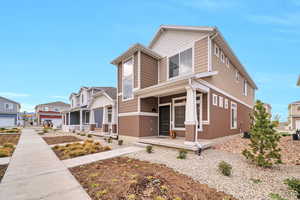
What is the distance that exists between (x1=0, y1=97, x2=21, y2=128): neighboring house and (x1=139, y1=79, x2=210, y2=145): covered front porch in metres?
39.7

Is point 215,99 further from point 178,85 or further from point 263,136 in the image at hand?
point 263,136

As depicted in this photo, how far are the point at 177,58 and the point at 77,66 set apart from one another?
2414 centimetres

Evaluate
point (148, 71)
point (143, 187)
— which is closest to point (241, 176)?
point (143, 187)

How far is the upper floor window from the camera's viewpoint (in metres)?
9.20

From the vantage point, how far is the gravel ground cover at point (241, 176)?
320 centimetres

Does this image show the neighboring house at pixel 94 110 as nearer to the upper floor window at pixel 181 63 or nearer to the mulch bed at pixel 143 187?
the upper floor window at pixel 181 63

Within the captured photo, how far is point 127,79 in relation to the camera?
10844 mm

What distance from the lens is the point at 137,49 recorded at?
9.59 metres

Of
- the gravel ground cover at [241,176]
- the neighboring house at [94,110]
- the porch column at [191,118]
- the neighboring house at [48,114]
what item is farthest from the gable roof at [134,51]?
the neighboring house at [48,114]

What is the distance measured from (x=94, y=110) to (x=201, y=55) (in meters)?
15.5

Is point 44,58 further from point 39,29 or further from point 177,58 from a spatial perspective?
point 177,58

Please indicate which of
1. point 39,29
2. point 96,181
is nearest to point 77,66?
point 39,29

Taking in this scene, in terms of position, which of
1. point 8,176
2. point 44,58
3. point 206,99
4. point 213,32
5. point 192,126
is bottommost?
point 8,176

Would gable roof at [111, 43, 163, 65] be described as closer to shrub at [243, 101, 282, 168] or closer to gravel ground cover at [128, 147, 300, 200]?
gravel ground cover at [128, 147, 300, 200]
